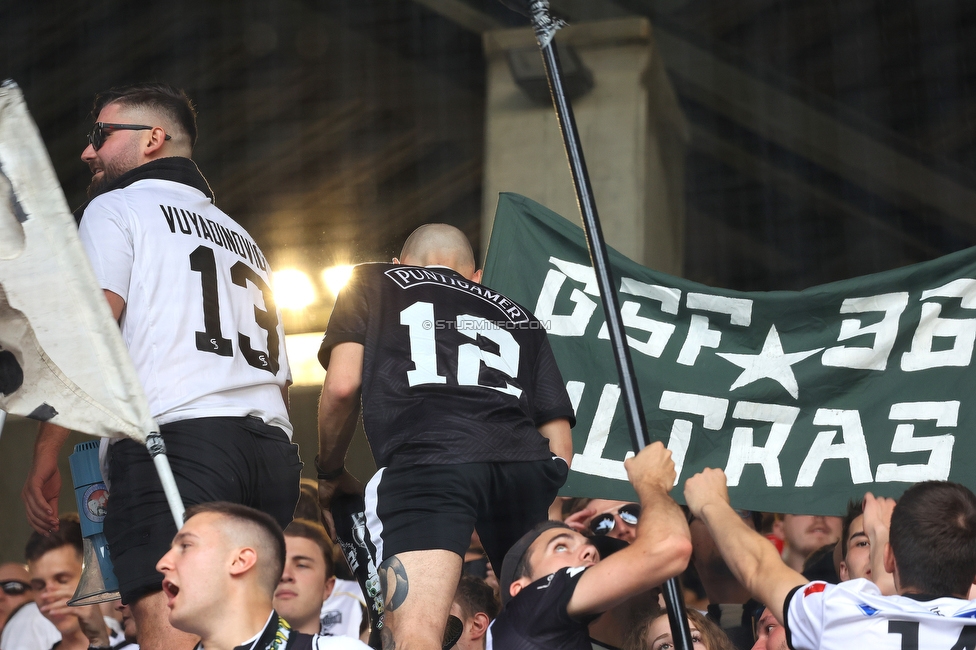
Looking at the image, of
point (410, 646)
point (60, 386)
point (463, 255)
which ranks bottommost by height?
point (410, 646)

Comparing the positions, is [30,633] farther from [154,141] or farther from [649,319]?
[649,319]

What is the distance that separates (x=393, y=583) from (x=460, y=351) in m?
0.68

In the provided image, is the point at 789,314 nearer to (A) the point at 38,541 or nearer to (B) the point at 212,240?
(B) the point at 212,240

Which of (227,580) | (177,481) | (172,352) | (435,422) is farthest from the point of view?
(435,422)

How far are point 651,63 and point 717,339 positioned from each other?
332 cm

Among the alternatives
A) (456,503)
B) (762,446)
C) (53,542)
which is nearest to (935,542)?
(456,503)

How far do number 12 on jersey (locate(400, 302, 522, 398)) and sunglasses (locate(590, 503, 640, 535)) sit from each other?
1640 millimetres

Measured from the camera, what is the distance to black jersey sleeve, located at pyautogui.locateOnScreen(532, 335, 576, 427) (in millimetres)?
3504

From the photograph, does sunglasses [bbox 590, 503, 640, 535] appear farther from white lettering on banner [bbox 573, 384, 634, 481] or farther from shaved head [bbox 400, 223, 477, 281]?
shaved head [bbox 400, 223, 477, 281]

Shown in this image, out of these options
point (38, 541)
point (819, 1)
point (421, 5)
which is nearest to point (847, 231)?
point (819, 1)

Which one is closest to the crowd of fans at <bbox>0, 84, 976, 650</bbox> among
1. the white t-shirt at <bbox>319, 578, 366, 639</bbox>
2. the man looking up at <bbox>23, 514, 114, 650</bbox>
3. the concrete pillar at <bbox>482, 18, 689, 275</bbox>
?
the white t-shirt at <bbox>319, 578, 366, 639</bbox>

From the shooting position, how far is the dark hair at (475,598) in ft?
13.4

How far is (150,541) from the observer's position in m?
2.78

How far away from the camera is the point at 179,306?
3.01 metres
